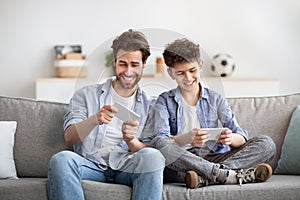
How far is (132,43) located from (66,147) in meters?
0.94

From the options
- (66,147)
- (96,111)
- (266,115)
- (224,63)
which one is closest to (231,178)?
(266,115)

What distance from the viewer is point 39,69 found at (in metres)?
5.36

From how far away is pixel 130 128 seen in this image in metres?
2.39

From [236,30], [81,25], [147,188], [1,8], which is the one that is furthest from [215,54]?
[147,188]

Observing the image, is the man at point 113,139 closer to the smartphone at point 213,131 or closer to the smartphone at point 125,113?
the smartphone at point 125,113

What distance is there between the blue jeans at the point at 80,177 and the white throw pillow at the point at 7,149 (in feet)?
1.16

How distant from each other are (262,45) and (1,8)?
2238 mm

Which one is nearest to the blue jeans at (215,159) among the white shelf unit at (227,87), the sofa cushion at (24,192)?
the sofa cushion at (24,192)

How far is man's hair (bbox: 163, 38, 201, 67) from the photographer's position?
233 centimetres

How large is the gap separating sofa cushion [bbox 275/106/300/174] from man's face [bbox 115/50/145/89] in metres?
1.05

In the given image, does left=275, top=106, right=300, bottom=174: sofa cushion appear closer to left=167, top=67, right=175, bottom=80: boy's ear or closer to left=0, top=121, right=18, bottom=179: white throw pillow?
left=167, top=67, right=175, bottom=80: boy's ear

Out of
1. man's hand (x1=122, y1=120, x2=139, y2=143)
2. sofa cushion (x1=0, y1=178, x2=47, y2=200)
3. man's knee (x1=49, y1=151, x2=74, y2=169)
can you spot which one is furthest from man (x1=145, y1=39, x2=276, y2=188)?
sofa cushion (x1=0, y1=178, x2=47, y2=200)

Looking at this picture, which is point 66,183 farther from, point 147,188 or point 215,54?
point 215,54

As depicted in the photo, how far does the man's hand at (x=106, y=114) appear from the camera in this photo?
2.37m
